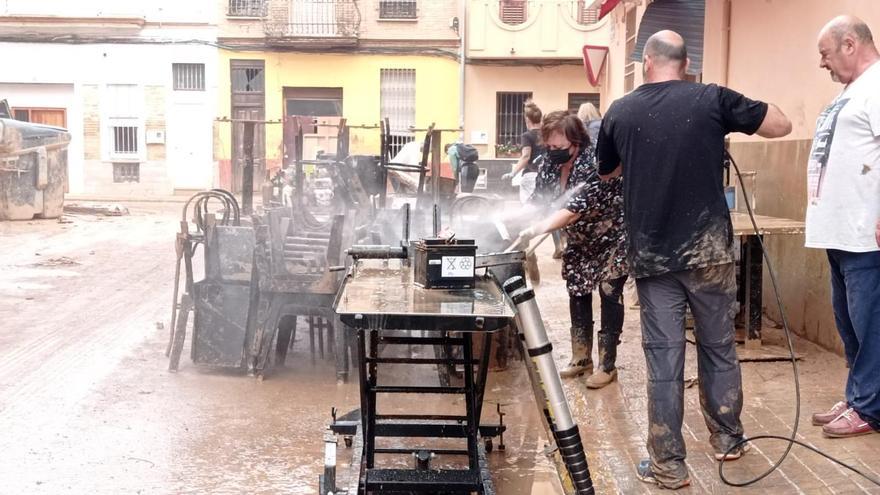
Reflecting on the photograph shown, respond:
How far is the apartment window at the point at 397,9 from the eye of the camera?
28.1 meters

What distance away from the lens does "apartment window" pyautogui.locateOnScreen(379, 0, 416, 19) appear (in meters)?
28.1

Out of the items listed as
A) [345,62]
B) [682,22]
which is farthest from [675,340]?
[345,62]

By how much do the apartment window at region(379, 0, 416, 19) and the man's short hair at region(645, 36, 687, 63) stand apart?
24595 mm

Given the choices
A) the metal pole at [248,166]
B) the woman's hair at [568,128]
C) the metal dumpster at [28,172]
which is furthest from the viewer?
the metal dumpster at [28,172]

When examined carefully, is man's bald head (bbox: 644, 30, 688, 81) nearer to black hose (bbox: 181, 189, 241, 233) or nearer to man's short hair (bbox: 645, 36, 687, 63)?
man's short hair (bbox: 645, 36, 687, 63)

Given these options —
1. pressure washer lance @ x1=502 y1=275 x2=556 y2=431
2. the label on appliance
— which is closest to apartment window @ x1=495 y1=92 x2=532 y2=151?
the label on appliance

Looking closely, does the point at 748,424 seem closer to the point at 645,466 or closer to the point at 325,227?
the point at 645,466

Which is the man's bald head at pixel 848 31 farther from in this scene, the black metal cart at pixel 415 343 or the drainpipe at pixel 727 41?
the drainpipe at pixel 727 41

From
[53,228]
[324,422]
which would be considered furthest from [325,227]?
[53,228]

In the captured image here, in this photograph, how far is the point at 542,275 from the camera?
11.3 meters

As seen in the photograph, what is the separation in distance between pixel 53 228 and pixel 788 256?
12.6 meters

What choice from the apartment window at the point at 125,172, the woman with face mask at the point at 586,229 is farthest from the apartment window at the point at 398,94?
the woman with face mask at the point at 586,229

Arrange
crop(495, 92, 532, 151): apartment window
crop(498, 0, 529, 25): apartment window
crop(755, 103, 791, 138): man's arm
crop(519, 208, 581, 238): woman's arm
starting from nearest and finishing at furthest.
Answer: crop(755, 103, 791, 138): man's arm
crop(519, 208, 581, 238): woman's arm
crop(498, 0, 529, 25): apartment window
crop(495, 92, 532, 151): apartment window

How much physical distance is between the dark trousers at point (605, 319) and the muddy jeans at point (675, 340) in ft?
4.92
